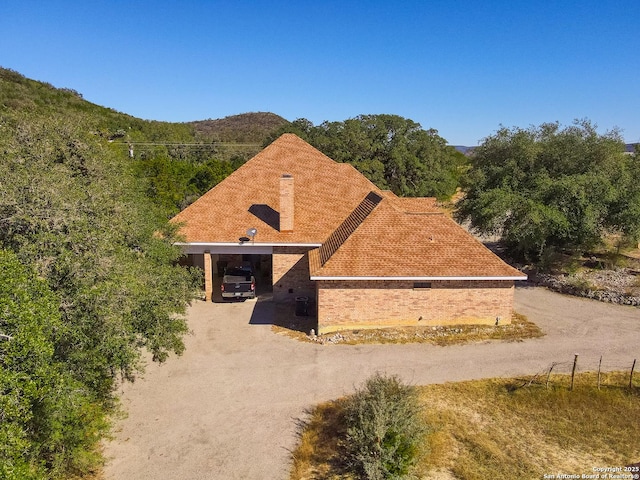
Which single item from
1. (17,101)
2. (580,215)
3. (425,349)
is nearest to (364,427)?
(425,349)

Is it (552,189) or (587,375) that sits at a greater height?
(552,189)

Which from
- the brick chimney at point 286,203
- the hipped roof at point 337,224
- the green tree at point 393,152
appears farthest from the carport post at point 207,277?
the green tree at point 393,152

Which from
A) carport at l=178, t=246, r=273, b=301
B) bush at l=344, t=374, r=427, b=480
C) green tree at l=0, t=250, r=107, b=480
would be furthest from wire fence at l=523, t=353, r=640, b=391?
green tree at l=0, t=250, r=107, b=480

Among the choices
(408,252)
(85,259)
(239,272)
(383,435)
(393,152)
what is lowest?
(383,435)

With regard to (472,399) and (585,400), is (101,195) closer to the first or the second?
(472,399)

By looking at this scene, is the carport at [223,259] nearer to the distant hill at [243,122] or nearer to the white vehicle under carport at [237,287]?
the white vehicle under carport at [237,287]

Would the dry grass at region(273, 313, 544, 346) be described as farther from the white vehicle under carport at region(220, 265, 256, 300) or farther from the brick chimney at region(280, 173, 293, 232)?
the brick chimney at region(280, 173, 293, 232)

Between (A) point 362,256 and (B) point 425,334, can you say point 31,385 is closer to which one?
(A) point 362,256

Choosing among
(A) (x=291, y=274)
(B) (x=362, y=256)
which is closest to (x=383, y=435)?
(B) (x=362, y=256)
